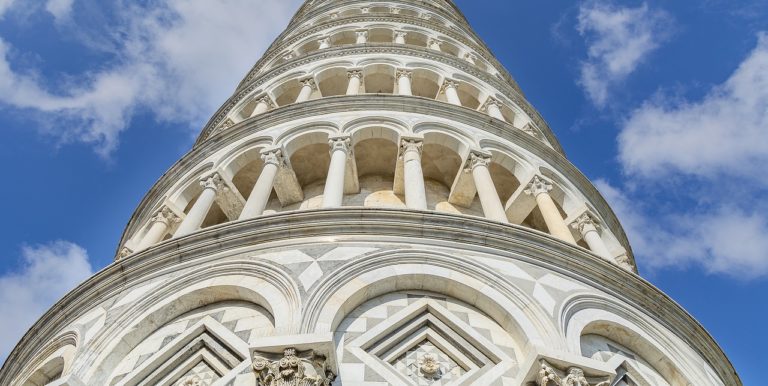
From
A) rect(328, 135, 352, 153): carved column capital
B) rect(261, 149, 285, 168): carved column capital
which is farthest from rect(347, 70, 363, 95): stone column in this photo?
rect(261, 149, 285, 168): carved column capital

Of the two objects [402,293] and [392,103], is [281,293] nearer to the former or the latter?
[402,293]

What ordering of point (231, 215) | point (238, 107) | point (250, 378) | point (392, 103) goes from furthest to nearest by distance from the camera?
point (238, 107), point (392, 103), point (231, 215), point (250, 378)

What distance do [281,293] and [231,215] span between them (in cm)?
575

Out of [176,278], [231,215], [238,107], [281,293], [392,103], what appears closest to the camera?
[281,293]

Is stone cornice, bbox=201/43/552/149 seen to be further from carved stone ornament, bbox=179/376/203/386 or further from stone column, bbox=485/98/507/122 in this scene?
carved stone ornament, bbox=179/376/203/386

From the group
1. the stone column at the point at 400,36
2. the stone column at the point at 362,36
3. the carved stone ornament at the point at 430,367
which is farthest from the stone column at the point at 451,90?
the carved stone ornament at the point at 430,367

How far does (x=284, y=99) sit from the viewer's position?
66.9 ft

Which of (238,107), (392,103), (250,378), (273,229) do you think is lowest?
(250,378)

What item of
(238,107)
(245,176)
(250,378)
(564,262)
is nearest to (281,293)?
(250,378)

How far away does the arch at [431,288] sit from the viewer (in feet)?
27.9

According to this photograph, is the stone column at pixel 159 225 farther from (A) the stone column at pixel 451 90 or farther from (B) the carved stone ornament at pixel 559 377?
(B) the carved stone ornament at pixel 559 377

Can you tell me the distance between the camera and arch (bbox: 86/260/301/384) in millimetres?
8820

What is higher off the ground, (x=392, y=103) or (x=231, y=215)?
(x=392, y=103)

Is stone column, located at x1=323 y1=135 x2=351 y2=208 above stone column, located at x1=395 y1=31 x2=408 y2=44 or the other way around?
the other way around
